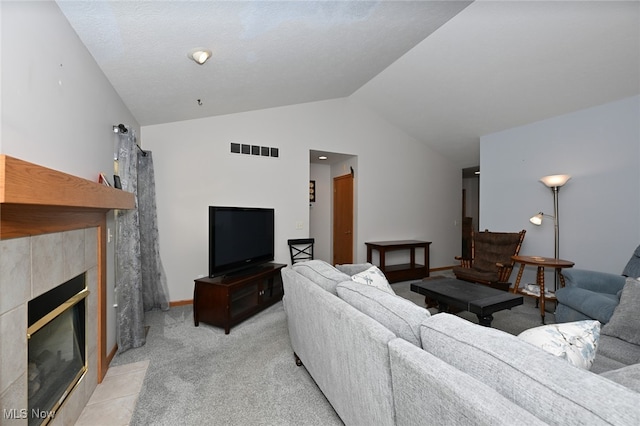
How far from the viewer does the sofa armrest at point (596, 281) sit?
8.08 feet

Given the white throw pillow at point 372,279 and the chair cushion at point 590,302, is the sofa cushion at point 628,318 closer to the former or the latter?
the chair cushion at point 590,302

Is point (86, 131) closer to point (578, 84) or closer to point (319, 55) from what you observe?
point (319, 55)

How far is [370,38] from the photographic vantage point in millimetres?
2797

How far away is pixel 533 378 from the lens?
2.51 ft

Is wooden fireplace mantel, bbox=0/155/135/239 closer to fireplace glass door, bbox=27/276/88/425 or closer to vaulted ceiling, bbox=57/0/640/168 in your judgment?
fireplace glass door, bbox=27/276/88/425

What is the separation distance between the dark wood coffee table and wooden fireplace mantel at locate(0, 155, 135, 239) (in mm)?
2884

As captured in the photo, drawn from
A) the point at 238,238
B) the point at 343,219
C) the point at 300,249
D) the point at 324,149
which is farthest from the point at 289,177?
the point at 343,219

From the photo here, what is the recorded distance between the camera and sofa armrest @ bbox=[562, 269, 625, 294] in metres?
2.46

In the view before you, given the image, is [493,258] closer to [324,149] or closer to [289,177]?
[324,149]

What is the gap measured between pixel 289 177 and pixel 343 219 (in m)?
1.67

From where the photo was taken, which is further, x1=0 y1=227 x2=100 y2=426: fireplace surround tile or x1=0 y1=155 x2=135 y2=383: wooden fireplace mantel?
x1=0 y1=227 x2=100 y2=426: fireplace surround tile

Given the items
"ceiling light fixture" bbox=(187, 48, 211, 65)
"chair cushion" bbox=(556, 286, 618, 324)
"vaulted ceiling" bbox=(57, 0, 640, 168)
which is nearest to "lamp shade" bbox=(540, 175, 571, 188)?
"vaulted ceiling" bbox=(57, 0, 640, 168)

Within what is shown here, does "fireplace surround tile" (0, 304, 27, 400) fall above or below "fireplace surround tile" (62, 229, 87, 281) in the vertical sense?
below

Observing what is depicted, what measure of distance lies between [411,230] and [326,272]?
4.09 metres
